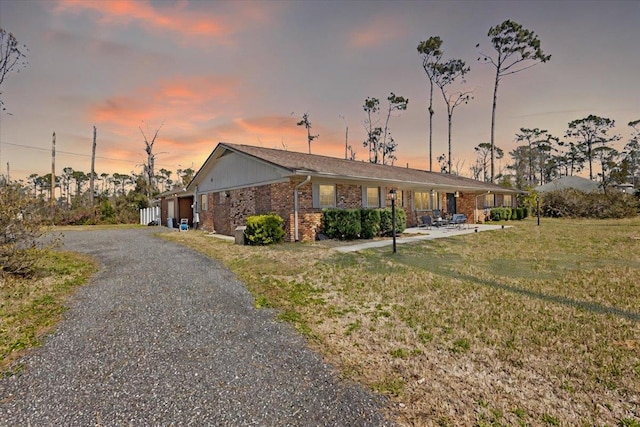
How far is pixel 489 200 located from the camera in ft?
73.9

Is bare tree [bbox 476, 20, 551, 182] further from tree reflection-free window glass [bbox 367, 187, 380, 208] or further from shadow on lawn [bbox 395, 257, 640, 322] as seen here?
shadow on lawn [bbox 395, 257, 640, 322]

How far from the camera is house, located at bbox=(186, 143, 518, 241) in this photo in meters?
11.2

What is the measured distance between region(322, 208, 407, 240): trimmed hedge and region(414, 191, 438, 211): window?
547cm

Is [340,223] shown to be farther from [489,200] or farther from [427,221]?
[489,200]

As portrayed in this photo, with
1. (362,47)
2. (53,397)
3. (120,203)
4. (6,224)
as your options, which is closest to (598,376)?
(53,397)

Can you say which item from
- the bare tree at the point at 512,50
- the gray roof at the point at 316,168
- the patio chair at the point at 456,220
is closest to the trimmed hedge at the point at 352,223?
the gray roof at the point at 316,168

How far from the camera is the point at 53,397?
2.35 metres

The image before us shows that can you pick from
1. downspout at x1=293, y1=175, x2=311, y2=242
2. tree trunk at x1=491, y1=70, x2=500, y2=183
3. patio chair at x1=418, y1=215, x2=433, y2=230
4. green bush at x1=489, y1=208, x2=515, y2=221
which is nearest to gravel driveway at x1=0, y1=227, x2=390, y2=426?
downspout at x1=293, y1=175, x2=311, y2=242

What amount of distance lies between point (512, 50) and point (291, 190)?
27.2m

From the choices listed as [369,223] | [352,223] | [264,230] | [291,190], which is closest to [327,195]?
[352,223]

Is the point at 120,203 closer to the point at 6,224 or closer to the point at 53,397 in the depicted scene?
the point at 6,224

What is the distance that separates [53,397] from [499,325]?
473cm

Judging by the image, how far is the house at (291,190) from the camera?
36.9 feet

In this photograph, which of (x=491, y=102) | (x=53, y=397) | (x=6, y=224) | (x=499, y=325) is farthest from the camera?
(x=491, y=102)
